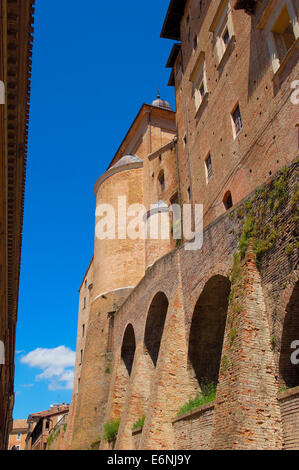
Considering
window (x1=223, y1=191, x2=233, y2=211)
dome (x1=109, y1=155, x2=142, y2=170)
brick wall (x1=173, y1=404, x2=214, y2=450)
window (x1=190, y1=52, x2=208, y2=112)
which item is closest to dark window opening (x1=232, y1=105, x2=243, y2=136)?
window (x1=223, y1=191, x2=233, y2=211)

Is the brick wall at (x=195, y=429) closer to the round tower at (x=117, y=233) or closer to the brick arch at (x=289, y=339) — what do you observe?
the brick arch at (x=289, y=339)

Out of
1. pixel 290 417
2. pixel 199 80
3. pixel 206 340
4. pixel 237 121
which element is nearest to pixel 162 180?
pixel 199 80

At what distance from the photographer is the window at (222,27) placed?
51.4 feet

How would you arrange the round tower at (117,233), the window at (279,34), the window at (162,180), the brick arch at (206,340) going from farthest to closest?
the round tower at (117,233)
the window at (162,180)
the window at (279,34)
the brick arch at (206,340)

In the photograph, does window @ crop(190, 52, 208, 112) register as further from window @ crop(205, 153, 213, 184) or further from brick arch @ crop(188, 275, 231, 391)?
brick arch @ crop(188, 275, 231, 391)

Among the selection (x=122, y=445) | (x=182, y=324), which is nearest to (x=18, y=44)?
(x=182, y=324)

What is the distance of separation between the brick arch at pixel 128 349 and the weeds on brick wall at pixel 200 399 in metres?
6.70

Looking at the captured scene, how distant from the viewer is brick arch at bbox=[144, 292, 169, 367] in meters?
15.0

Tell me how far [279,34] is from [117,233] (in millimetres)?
15090

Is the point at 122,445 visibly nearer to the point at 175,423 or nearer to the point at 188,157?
the point at 175,423

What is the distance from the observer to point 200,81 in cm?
1862

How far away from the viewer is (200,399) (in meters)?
10.8

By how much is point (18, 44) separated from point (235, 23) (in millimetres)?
9454

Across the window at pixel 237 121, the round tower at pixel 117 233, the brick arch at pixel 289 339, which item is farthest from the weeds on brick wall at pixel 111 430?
the window at pixel 237 121
